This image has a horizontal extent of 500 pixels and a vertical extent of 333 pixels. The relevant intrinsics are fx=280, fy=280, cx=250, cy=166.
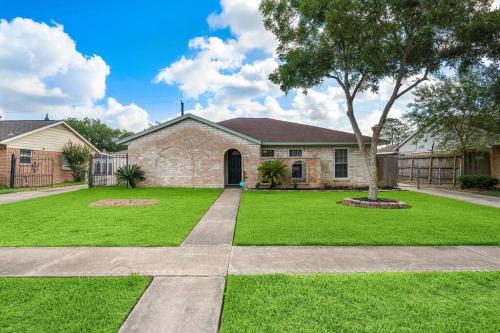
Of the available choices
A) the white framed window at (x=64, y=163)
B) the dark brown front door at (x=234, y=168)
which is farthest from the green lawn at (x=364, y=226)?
the white framed window at (x=64, y=163)

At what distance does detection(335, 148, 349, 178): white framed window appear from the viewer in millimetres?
17672

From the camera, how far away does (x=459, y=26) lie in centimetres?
1015

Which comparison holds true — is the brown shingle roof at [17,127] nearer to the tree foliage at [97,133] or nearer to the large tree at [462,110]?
the large tree at [462,110]

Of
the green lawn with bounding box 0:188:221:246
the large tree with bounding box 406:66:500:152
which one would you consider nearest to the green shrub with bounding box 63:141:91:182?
the green lawn with bounding box 0:188:221:246

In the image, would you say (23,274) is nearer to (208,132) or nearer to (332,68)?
(332,68)

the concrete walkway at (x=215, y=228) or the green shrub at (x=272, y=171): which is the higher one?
the green shrub at (x=272, y=171)

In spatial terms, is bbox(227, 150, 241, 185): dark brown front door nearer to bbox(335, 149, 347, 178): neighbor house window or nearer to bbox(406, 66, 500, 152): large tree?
bbox(335, 149, 347, 178): neighbor house window

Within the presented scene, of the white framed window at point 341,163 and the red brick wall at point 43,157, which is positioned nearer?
the white framed window at point 341,163

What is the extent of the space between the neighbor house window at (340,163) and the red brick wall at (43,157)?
69.0 feet

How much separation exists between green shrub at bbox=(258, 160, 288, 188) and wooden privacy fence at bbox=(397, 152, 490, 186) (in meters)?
9.87

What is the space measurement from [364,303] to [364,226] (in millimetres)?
4356

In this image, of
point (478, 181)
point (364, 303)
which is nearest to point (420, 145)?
point (478, 181)

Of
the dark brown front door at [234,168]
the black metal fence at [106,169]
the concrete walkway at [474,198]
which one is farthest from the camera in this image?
the black metal fence at [106,169]

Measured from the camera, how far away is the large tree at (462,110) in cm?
1609
